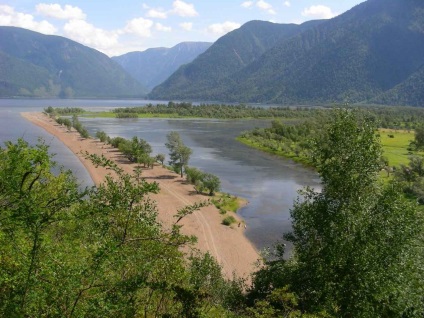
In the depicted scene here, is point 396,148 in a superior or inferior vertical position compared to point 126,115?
inferior

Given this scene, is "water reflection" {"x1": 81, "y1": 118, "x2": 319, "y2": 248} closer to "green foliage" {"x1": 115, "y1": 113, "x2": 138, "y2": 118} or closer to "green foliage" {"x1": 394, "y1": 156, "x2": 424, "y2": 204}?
"green foliage" {"x1": 394, "y1": 156, "x2": 424, "y2": 204}

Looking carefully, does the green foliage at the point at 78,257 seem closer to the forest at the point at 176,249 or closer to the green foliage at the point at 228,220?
the forest at the point at 176,249

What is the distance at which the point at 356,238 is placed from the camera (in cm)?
1555

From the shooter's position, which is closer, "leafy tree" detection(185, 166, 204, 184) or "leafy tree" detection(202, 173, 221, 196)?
"leafy tree" detection(202, 173, 221, 196)

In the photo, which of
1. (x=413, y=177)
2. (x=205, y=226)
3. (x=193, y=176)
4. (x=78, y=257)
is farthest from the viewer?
(x=193, y=176)

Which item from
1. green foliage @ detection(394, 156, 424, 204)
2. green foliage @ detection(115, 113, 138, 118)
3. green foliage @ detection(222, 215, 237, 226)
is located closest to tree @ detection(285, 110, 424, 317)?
green foliage @ detection(222, 215, 237, 226)

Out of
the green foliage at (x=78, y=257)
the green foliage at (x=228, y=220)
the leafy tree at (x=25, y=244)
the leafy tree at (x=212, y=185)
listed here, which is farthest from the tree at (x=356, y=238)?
the leafy tree at (x=212, y=185)

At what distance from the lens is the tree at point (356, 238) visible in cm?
1480

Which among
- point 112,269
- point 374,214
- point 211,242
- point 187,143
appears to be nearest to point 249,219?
point 211,242

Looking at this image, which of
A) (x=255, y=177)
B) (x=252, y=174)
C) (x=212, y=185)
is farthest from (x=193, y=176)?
(x=252, y=174)

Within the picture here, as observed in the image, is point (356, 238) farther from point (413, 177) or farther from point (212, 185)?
point (413, 177)

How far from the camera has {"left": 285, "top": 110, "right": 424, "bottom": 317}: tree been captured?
14.8 m

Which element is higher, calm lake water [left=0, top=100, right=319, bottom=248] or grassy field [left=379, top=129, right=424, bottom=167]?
grassy field [left=379, top=129, right=424, bottom=167]

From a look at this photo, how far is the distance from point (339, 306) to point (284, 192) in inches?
1818
